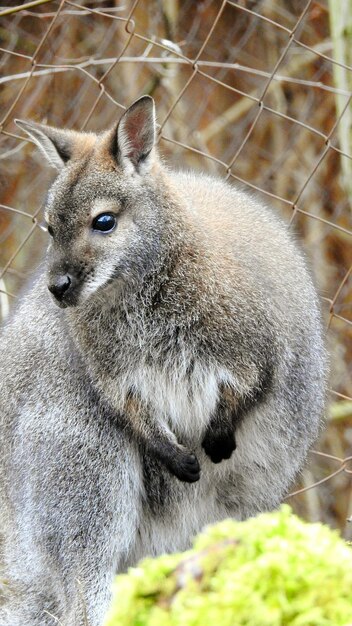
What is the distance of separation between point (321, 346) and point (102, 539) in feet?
3.60

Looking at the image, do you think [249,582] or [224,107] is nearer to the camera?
[249,582]

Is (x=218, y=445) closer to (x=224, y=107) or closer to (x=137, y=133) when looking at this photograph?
(x=137, y=133)

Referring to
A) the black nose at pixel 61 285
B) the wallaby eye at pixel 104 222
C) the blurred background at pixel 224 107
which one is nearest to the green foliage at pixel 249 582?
the black nose at pixel 61 285

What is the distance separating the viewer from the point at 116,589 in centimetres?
153

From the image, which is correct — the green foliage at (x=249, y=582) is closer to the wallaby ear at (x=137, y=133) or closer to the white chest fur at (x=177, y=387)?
the white chest fur at (x=177, y=387)

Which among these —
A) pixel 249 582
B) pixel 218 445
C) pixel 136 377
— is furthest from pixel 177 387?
pixel 249 582

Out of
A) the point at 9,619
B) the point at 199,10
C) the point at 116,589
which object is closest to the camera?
the point at 116,589

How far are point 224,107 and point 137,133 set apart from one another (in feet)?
11.3

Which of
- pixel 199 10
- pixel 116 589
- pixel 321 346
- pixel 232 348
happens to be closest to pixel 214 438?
pixel 232 348

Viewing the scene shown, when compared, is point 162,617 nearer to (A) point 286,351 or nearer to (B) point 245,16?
(A) point 286,351

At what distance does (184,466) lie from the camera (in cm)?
344

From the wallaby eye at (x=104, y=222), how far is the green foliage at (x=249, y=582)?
5.87 ft

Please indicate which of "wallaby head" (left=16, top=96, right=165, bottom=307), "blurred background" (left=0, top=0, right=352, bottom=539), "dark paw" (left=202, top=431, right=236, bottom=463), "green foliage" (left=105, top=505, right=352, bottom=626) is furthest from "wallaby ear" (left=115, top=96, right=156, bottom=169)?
"blurred background" (left=0, top=0, right=352, bottom=539)

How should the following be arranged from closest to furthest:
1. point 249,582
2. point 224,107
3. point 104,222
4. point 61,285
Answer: point 249,582 < point 61,285 < point 104,222 < point 224,107
